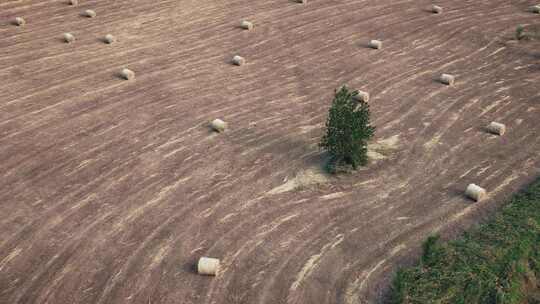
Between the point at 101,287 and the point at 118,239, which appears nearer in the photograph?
the point at 101,287

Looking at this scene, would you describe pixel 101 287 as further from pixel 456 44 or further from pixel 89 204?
pixel 456 44

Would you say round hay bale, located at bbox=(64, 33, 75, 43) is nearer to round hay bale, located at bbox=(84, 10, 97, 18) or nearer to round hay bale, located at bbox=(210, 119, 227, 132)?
round hay bale, located at bbox=(84, 10, 97, 18)

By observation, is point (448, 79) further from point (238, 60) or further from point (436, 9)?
point (238, 60)

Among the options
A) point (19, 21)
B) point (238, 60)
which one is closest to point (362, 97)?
point (238, 60)

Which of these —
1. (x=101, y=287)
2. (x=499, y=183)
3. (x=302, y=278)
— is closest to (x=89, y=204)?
(x=101, y=287)

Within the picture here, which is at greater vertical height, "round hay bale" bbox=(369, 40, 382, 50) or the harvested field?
"round hay bale" bbox=(369, 40, 382, 50)

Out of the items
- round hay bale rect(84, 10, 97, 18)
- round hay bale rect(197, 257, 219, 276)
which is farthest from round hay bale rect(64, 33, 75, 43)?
round hay bale rect(197, 257, 219, 276)

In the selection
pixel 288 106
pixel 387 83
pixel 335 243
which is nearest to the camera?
pixel 335 243
